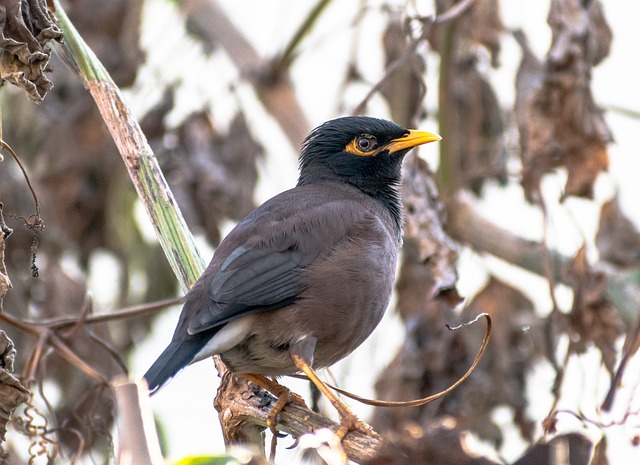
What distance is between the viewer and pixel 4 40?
9.77ft

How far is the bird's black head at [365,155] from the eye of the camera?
5.02 metres

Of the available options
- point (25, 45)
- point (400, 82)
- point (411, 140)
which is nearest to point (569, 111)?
point (411, 140)

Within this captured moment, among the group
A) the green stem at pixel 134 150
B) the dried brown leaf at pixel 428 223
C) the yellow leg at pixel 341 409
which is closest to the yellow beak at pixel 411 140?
the dried brown leaf at pixel 428 223

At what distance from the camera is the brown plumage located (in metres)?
3.88

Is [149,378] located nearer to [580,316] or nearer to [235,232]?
[235,232]

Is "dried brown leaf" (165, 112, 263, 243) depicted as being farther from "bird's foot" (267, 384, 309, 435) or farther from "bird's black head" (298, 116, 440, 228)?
"bird's foot" (267, 384, 309, 435)

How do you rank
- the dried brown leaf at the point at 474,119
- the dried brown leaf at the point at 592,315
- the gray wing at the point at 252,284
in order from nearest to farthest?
the gray wing at the point at 252,284 < the dried brown leaf at the point at 592,315 < the dried brown leaf at the point at 474,119

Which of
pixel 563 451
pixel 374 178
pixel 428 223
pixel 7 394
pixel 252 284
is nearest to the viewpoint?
pixel 563 451

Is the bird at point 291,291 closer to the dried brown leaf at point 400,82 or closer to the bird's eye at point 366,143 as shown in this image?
the bird's eye at point 366,143

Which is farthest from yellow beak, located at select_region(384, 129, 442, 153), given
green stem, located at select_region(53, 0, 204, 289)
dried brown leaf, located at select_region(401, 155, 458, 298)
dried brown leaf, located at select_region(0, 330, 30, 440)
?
dried brown leaf, located at select_region(0, 330, 30, 440)

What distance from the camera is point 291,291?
4113 millimetres

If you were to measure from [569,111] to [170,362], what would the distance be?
7.08 feet

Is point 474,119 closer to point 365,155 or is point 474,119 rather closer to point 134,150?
point 365,155

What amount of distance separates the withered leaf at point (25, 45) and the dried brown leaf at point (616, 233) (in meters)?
3.06
